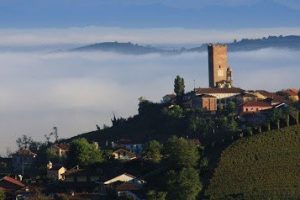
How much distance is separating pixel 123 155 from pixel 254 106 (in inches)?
503

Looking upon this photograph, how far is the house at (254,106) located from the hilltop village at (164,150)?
3 centimetres

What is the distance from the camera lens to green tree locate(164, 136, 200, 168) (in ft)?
170

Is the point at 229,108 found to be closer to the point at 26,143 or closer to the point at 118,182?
the point at 26,143

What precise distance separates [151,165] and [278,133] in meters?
6.29

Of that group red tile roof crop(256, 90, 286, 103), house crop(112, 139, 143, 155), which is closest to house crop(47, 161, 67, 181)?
house crop(112, 139, 143, 155)

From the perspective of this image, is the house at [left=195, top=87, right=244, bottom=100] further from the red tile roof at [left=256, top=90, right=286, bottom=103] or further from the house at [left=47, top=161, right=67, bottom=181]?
the house at [left=47, top=161, right=67, bottom=181]

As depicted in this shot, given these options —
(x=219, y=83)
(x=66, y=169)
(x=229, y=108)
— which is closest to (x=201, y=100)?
(x=229, y=108)

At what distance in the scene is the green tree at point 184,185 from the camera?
4769 cm

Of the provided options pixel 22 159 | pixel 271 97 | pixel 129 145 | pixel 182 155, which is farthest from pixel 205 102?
pixel 182 155

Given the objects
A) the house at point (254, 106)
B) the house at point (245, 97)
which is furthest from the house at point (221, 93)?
the house at point (254, 106)

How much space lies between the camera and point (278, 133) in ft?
174

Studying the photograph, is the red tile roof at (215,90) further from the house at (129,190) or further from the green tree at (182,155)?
the house at (129,190)

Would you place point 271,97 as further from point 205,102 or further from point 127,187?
point 127,187

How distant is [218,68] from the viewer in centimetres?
8656
